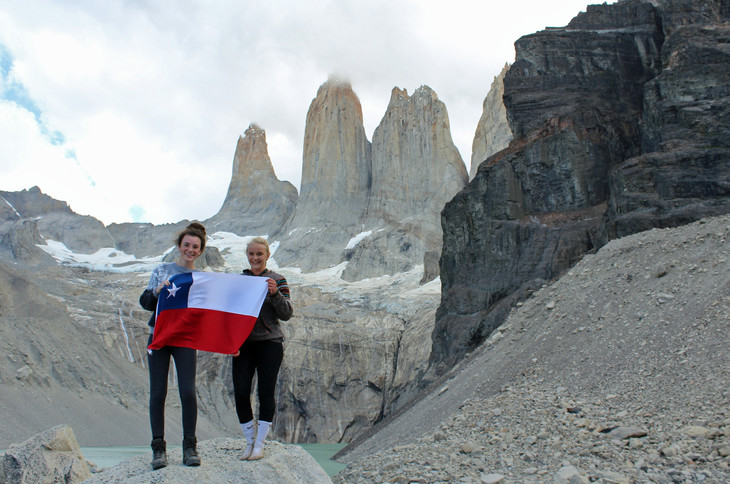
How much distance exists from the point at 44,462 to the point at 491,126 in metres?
81.5

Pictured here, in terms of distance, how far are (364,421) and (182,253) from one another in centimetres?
4654

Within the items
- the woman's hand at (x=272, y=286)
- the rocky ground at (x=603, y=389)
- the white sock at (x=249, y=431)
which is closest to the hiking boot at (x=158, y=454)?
the white sock at (x=249, y=431)

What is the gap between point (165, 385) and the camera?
5.11m

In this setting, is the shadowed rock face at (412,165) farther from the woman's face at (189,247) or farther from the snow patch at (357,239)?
the woman's face at (189,247)

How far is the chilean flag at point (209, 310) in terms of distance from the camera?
5.42 meters

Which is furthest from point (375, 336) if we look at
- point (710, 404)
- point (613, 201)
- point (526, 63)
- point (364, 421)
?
point (710, 404)

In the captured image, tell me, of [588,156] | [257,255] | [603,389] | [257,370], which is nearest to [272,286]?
[257,255]

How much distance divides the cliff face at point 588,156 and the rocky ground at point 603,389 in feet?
12.8

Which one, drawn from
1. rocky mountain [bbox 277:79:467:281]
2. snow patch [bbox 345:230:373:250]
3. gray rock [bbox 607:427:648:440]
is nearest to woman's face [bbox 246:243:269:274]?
gray rock [bbox 607:427:648:440]

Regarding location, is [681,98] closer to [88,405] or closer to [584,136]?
[584,136]

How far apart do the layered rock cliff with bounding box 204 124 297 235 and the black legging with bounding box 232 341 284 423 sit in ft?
346

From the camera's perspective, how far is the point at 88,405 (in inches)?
1446

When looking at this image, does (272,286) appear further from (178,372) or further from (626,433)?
(626,433)

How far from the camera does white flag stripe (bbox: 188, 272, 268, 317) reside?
18.6 feet
